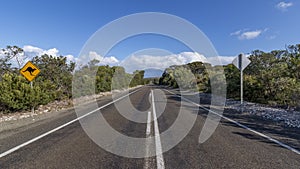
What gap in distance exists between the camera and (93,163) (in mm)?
3885

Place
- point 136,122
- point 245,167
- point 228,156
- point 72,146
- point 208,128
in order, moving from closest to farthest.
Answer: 1. point 245,167
2. point 228,156
3. point 72,146
4. point 208,128
5. point 136,122

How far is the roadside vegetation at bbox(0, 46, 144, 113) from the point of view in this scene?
10966 mm

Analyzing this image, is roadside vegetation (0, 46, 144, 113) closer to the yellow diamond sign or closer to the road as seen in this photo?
the yellow diamond sign

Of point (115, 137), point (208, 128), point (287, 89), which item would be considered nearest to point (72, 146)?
point (115, 137)

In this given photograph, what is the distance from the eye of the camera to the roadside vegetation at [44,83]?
10966mm

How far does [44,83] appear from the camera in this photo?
1430 centimetres

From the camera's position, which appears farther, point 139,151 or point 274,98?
point 274,98

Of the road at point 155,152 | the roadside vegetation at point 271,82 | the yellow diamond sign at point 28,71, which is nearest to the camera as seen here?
the road at point 155,152

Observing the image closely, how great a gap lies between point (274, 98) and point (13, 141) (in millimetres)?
15748

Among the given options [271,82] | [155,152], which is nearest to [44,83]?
[155,152]

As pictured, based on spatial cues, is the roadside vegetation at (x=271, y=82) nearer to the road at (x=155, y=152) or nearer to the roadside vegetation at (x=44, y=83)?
the road at (x=155, y=152)

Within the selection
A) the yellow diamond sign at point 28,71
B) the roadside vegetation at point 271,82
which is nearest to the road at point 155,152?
the yellow diamond sign at point 28,71

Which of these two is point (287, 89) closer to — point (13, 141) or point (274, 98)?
point (274, 98)

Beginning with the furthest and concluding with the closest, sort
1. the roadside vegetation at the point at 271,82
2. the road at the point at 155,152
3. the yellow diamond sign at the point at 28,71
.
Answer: the roadside vegetation at the point at 271,82 < the yellow diamond sign at the point at 28,71 < the road at the point at 155,152
